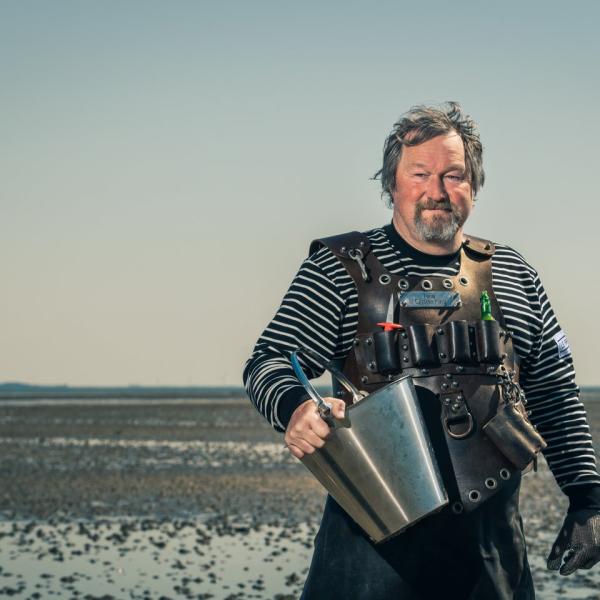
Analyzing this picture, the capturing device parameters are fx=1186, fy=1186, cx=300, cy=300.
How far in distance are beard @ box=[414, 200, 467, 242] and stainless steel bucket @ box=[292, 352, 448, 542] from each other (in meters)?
0.72

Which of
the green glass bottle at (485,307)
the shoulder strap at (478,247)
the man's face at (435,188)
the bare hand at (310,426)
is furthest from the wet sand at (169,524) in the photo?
the bare hand at (310,426)

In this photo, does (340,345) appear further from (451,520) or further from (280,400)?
(451,520)

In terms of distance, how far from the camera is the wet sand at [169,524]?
12078 millimetres

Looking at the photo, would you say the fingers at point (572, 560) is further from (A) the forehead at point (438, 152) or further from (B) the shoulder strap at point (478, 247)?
(A) the forehead at point (438, 152)

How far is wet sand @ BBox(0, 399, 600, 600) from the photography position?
12078 millimetres

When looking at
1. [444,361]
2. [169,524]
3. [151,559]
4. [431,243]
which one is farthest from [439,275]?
[169,524]

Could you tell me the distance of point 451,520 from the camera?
4.05m

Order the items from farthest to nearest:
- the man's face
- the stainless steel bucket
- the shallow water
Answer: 1. the shallow water
2. the man's face
3. the stainless steel bucket

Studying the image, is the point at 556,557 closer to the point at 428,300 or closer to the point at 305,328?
the point at 428,300

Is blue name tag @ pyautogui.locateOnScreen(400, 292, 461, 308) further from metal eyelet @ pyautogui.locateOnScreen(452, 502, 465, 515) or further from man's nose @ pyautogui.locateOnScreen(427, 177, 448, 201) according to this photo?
metal eyelet @ pyautogui.locateOnScreen(452, 502, 465, 515)

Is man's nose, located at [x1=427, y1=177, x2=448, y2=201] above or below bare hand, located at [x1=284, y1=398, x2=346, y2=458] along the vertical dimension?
above

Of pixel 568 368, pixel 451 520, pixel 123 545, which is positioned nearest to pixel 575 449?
pixel 568 368

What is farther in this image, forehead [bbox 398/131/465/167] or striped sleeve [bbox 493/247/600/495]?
striped sleeve [bbox 493/247/600/495]

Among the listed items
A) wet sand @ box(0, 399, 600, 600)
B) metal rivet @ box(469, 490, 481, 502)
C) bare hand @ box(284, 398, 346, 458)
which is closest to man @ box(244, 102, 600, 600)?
metal rivet @ box(469, 490, 481, 502)
